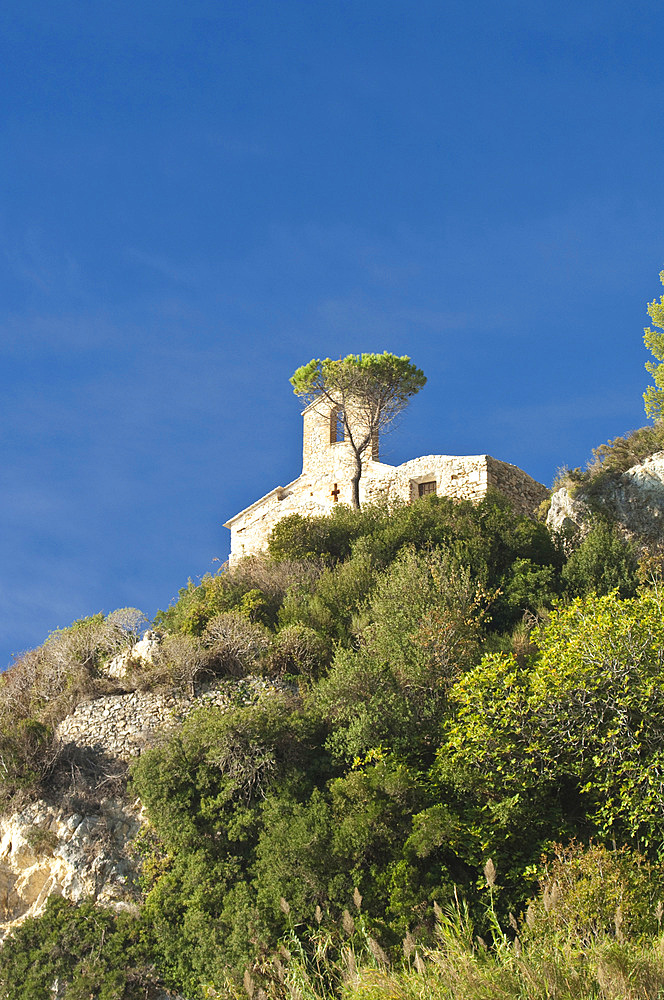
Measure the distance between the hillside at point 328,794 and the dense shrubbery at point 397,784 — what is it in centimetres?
5

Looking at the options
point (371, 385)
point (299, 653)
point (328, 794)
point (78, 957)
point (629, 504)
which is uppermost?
point (371, 385)

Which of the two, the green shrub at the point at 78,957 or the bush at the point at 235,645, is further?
the bush at the point at 235,645

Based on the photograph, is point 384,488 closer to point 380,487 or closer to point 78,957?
point 380,487

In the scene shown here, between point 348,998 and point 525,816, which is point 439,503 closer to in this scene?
point 525,816

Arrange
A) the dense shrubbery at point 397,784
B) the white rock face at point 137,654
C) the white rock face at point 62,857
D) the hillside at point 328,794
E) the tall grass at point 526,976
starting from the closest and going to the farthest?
the tall grass at point 526,976 → the hillside at point 328,794 → the dense shrubbery at point 397,784 → the white rock face at point 62,857 → the white rock face at point 137,654

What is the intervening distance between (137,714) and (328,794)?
5.66 meters

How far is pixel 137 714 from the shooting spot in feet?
66.2

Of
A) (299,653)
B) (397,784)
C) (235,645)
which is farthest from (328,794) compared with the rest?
(235,645)

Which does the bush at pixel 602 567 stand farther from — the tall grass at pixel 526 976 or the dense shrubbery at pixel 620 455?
the tall grass at pixel 526 976

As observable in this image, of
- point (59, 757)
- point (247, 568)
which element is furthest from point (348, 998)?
point (247, 568)

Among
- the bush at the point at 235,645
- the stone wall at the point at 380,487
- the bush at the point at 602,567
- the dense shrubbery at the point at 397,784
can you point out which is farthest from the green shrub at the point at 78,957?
the stone wall at the point at 380,487

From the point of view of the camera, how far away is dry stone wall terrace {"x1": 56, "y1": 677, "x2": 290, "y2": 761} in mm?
19531

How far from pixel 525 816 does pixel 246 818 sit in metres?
5.09

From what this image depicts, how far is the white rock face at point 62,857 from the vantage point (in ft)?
55.8
